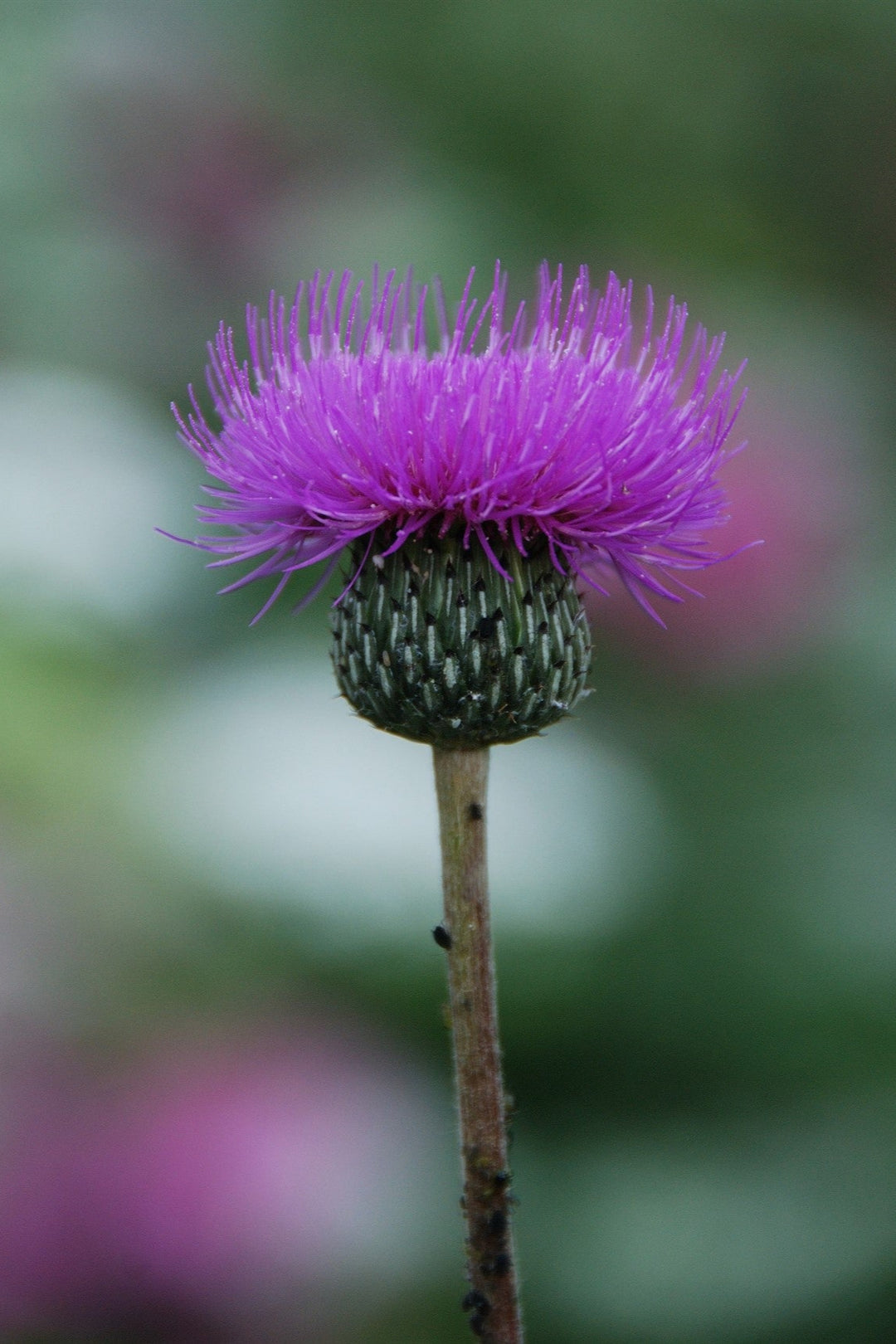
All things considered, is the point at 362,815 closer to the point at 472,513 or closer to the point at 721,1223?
the point at 721,1223

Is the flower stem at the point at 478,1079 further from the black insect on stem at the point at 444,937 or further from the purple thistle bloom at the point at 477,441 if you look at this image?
the purple thistle bloom at the point at 477,441

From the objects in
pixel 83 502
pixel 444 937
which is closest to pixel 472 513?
pixel 444 937

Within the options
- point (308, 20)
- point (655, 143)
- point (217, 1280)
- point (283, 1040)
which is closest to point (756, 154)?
point (655, 143)

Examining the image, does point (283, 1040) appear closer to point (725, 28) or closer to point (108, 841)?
point (108, 841)

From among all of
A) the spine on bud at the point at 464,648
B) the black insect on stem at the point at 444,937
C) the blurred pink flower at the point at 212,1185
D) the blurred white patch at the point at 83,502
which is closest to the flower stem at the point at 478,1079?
the black insect on stem at the point at 444,937

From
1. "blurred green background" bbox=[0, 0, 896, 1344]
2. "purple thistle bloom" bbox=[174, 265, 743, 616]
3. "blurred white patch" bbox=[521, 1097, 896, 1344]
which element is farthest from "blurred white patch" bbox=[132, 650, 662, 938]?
"purple thistle bloom" bbox=[174, 265, 743, 616]
